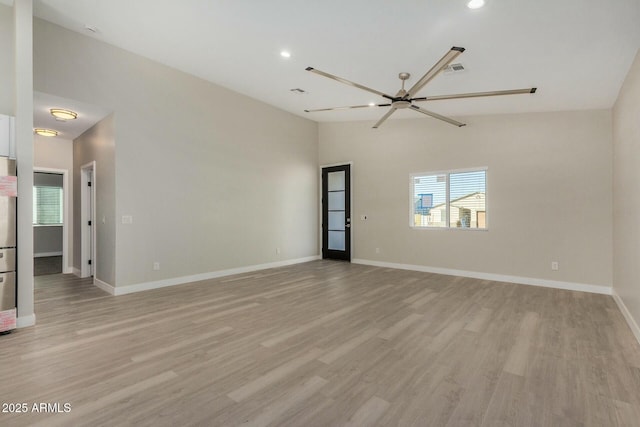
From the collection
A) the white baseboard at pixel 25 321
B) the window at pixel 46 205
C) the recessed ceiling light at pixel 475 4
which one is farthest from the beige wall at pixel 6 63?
the window at pixel 46 205

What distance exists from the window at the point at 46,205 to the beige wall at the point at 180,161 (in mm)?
6086

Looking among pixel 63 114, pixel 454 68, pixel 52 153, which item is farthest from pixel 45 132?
pixel 454 68

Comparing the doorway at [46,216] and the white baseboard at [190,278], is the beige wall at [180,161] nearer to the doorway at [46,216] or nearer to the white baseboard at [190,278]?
the white baseboard at [190,278]

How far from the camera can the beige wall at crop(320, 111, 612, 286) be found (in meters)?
4.87

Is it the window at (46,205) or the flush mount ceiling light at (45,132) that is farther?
the window at (46,205)

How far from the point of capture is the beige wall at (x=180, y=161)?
4.43 m

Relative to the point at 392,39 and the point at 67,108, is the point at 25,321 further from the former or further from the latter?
the point at 392,39

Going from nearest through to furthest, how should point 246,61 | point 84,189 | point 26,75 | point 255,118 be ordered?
1. point 26,75
2. point 246,61
3. point 84,189
4. point 255,118

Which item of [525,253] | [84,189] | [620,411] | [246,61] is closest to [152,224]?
[84,189]

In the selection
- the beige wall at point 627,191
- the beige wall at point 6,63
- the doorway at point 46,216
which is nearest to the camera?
the beige wall at point 627,191

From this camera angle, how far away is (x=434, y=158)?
6.41 meters

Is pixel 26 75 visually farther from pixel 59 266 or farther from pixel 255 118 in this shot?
pixel 59 266

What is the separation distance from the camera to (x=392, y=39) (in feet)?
11.6

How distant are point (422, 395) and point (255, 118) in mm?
5938
